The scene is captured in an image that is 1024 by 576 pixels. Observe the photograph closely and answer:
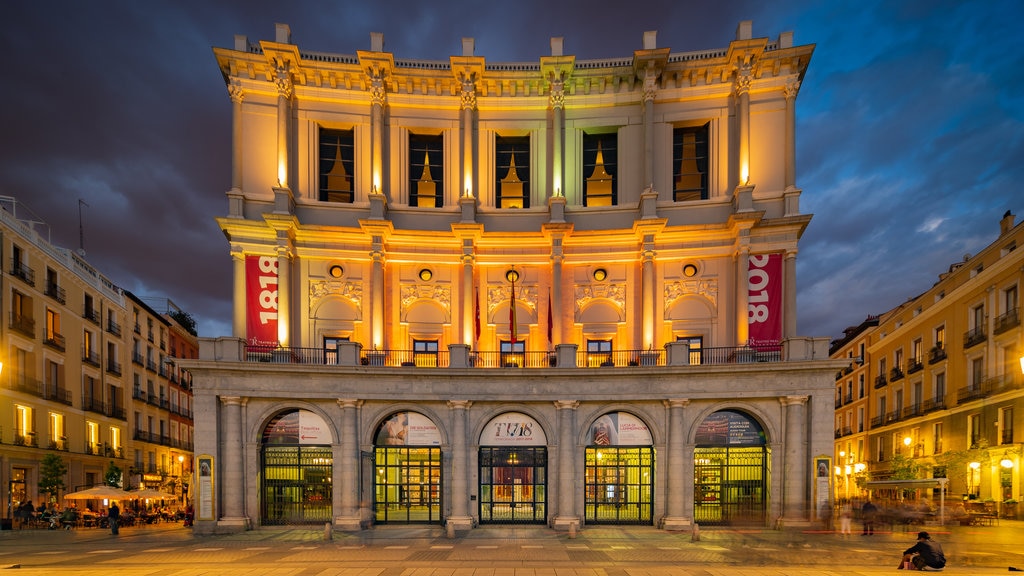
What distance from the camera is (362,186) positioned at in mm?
33531

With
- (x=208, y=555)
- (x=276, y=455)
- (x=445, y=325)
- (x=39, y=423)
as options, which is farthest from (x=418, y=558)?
(x=39, y=423)

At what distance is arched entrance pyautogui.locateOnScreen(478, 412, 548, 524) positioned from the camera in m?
27.7

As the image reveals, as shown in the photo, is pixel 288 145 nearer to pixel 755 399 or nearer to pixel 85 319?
pixel 85 319

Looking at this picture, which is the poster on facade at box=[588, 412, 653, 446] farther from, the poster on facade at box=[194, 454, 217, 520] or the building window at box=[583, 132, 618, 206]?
the poster on facade at box=[194, 454, 217, 520]

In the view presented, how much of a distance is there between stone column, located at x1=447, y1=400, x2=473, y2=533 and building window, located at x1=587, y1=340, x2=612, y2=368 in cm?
719

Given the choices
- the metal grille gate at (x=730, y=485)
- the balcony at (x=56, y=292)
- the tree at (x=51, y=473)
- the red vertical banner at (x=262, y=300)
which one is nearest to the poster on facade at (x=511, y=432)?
the metal grille gate at (x=730, y=485)

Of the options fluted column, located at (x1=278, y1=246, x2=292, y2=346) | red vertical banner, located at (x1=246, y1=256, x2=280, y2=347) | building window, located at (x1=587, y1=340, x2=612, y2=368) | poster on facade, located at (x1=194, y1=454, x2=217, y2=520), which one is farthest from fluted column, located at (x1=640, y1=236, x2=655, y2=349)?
poster on facade, located at (x1=194, y1=454, x2=217, y2=520)

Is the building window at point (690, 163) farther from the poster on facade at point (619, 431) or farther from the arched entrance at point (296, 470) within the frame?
the arched entrance at point (296, 470)

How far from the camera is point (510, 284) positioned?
3338cm

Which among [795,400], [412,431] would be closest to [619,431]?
[795,400]

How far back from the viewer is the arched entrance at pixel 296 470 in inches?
1066

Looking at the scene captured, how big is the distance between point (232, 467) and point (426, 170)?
1775cm

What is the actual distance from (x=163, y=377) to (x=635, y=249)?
151ft

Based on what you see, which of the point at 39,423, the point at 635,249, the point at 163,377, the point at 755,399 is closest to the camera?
the point at 755,399
